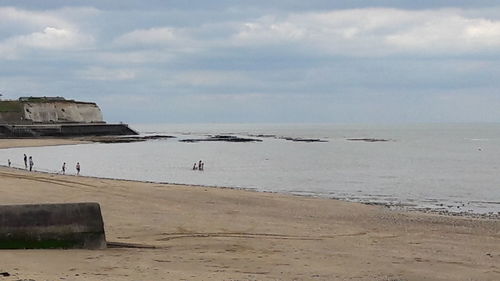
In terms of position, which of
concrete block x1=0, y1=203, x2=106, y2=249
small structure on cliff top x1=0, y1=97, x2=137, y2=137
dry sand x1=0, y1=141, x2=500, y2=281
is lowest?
dry sand x1=0, y1=141, x2=500, y2=281

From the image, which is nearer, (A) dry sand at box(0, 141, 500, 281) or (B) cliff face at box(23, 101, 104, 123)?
(A) dry sand at box(0, 141, 500, 281)

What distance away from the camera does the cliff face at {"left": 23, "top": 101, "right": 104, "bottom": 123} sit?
422 feet

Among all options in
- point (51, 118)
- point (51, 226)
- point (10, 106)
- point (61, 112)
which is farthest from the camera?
point (61, 112)

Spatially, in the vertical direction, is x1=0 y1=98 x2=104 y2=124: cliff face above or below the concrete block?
above

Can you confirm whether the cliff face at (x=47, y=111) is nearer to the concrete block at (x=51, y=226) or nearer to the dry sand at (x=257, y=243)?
the dry sand at (x=257, y=243)

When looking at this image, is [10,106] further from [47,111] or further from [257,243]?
[257,243]

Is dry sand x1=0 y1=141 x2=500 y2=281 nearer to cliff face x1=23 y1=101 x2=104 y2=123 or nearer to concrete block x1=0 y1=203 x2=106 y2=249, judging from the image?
concrete block x1=0 y1=203 x2=106 y2=249

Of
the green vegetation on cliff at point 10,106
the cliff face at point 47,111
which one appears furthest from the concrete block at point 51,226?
the green vegetation on cliff at point 10,106

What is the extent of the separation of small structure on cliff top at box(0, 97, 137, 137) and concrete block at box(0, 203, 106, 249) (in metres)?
98.1

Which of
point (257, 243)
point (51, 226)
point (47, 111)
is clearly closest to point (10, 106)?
point (47, 111)

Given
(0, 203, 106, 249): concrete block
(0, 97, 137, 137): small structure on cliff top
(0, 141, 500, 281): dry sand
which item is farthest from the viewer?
(0, 97, 137, 137): small structure on cliff top

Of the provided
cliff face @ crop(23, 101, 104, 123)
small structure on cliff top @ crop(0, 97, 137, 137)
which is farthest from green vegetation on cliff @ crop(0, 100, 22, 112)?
cliff face @ crop(23, 101, 104, 123)

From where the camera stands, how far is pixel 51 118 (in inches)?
5172

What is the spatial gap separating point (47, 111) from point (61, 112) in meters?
3.88
